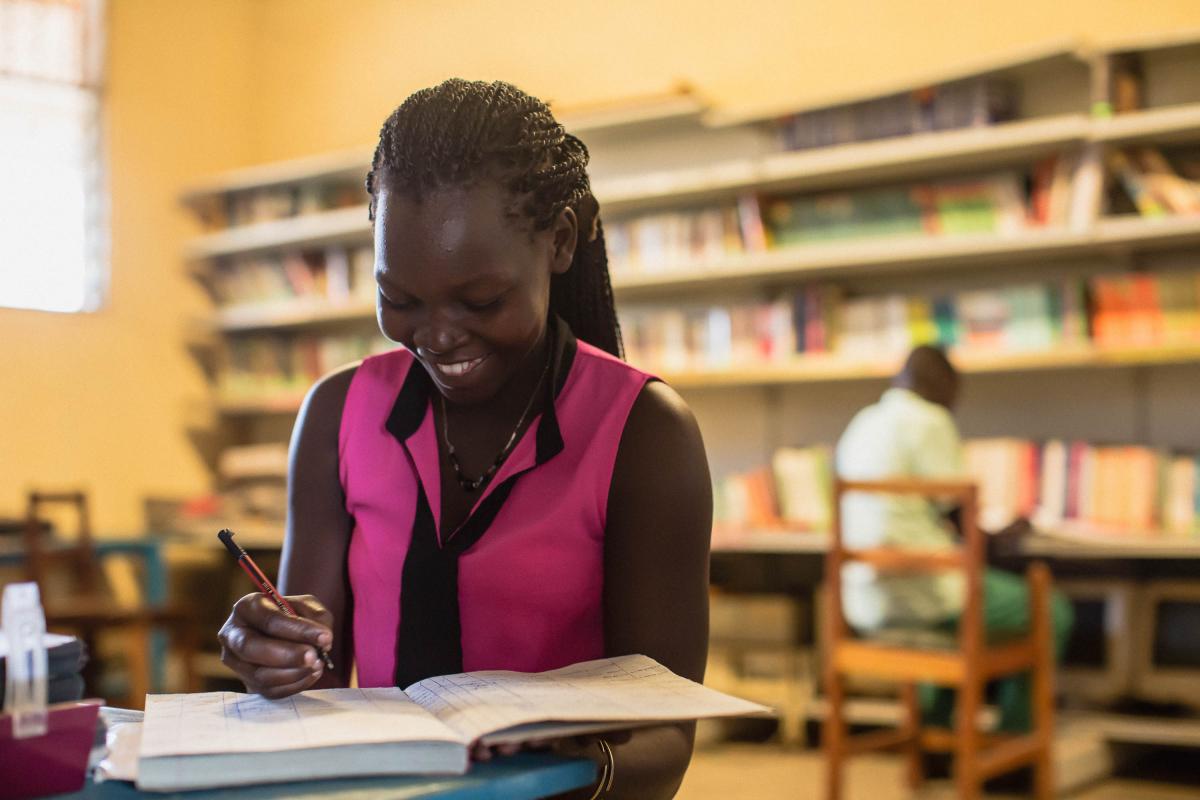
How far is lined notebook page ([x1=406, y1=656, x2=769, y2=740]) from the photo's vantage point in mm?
723

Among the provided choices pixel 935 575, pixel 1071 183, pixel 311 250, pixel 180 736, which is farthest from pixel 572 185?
pixel 311 250

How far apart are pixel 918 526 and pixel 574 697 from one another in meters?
2.87

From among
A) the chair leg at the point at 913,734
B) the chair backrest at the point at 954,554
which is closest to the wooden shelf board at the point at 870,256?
the chair backrest at the point at 954,554

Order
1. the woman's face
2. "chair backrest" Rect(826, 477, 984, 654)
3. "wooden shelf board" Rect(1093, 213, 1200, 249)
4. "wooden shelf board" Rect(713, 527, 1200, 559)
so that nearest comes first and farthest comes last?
the woman's face < "chair backrest" Rect(826, 477, 984, 654) < "wooden shelf board" Rect(713, 527, 1200, 559) < "wooden shelf board" Rect(1093, 213, 1200, 249)

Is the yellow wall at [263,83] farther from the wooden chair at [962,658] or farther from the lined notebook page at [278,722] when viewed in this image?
the lined notebook page at [278,722]

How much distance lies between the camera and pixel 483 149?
0.97m

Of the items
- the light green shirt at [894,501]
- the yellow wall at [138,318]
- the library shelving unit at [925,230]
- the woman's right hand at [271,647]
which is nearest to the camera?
the woman's right hand at [271,647]

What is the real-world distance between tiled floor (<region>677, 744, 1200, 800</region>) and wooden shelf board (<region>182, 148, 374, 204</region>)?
9.41ft

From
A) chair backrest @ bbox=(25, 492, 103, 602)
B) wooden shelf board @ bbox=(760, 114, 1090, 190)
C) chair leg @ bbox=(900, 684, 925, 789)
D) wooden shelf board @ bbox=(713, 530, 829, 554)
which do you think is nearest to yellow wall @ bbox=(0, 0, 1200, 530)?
wooden shelf board @ bbox=(760, 114, 1090, 190)

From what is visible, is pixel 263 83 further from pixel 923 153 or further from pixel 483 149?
pixel 483 149

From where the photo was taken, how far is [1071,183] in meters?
3.95

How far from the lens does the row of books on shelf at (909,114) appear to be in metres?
4.10

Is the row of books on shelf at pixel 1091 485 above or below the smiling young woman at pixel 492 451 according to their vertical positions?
below

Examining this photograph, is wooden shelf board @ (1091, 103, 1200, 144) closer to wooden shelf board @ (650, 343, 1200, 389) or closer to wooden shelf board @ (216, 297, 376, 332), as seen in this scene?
wooden shelf board @ (650, 343, 1200, 389)
